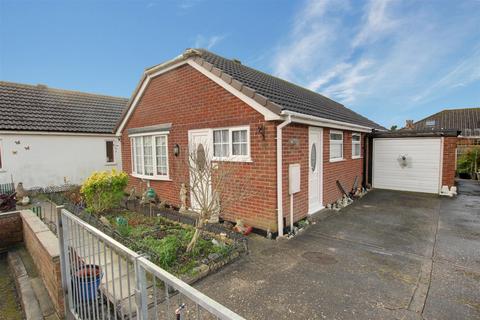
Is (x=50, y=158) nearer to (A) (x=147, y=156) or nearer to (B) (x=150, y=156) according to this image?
(A) (x=147, y=156)

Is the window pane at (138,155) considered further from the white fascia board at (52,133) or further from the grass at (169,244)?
the white fascia board at (52,133)

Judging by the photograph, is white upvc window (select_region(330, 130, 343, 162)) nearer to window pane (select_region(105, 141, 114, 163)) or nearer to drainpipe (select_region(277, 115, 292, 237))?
drainpipe (select_region(277, 115, 292, 237))

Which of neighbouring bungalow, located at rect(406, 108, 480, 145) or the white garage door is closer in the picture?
the white garage door

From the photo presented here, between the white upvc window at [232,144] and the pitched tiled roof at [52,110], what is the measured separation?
9214 millimetres

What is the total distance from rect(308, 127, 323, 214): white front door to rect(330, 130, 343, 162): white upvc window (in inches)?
42.3

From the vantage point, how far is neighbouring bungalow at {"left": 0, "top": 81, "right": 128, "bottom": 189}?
11273 mm

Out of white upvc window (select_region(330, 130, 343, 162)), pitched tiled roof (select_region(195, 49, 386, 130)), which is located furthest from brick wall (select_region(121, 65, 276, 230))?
white upvc window (select_region(330, 130, 343, 162))

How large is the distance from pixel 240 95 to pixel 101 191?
18.8 ft

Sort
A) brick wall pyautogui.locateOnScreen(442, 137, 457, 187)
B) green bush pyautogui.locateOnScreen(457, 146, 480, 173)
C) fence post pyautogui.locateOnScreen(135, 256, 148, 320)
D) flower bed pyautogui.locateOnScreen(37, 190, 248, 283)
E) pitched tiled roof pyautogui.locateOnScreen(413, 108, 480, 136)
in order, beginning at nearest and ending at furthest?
fence post pyautogui.locateOnScreen(135, 256, 148, 320) < flower bed pyautogui.locateOnScreen(37, 190, 248, 283) < brick wall pyautogui.locateOnScreen(442, 137, 457, 187) < green bush pyautogui.locateOnScreen(457, 146, 480, 173) < pitched tiled roof pyautogui.locateOnScreen(413, 108, 480, 136)

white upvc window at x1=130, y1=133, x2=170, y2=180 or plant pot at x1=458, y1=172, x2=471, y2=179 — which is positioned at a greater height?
white upvc window at x1=130, y1=133, x2=170, y2=180

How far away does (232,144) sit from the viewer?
22.2 ft

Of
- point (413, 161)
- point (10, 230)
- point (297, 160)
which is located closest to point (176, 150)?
point (297, 160)

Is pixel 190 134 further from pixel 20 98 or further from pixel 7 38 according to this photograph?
pixel 7 38

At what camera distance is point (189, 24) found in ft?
37.8
